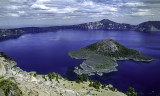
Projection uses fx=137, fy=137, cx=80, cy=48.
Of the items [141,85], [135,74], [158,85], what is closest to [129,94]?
[141,85]

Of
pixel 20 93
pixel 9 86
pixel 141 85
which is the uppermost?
pixel 9 86

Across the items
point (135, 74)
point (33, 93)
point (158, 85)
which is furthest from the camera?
point (135, 74)

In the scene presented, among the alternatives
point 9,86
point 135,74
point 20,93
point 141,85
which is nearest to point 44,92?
point 20,93

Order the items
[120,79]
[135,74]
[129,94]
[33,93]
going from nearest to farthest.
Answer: [33,93] < [129,94] < [120,79] < [135,74]

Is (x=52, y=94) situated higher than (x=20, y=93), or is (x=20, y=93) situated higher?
(x=20, y=93)

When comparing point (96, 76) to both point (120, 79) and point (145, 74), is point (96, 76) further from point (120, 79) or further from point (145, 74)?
point (145, 74)

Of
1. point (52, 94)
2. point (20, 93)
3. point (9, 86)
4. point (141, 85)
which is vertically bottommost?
point (141, 85)

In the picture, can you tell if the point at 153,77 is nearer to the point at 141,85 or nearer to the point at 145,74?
the point at 145,74

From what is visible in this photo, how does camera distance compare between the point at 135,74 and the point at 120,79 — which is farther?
the point at 135,74

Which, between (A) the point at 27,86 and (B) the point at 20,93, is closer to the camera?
(B) the point at 20,93
